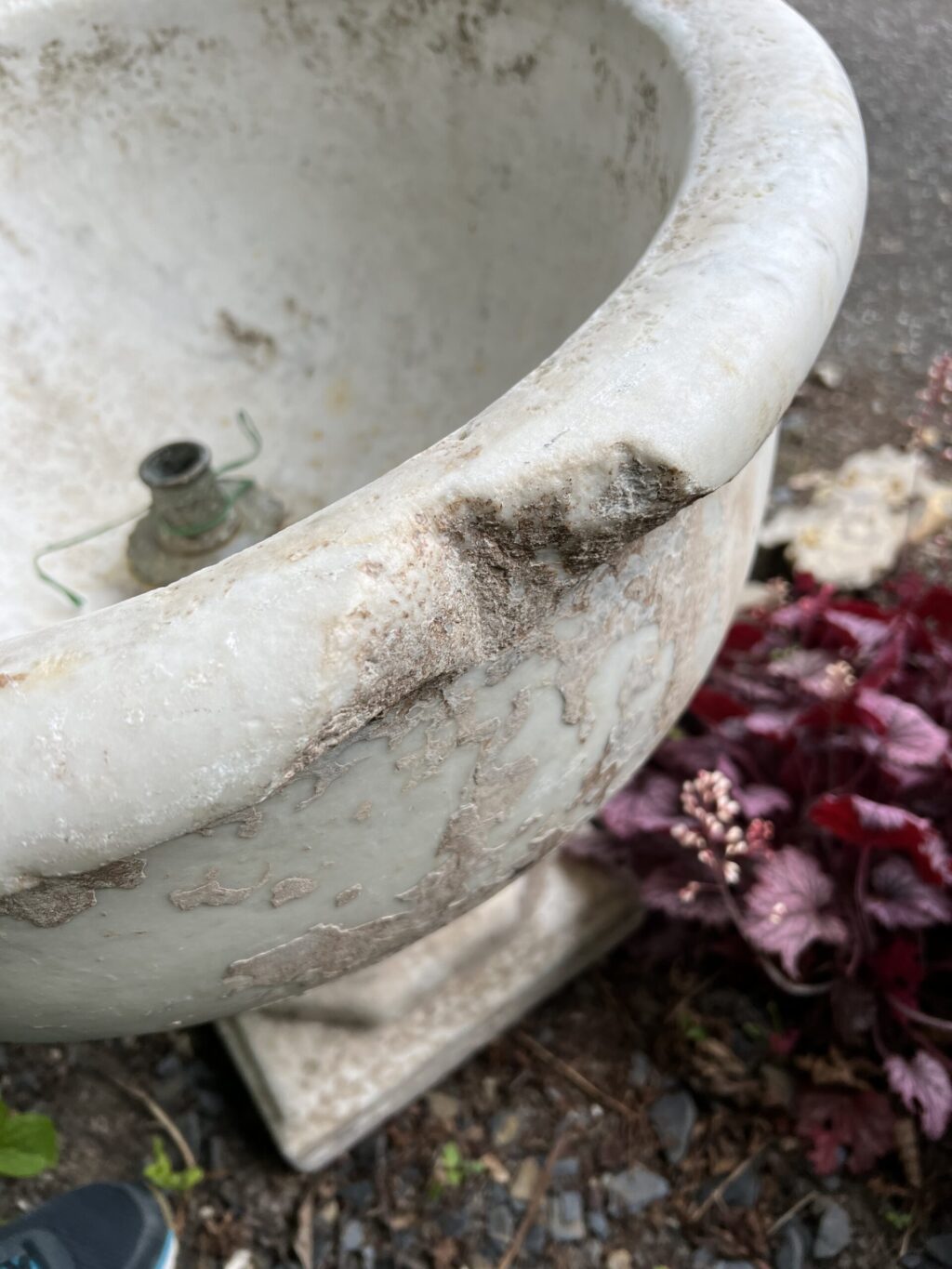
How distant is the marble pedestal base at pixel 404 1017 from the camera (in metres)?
1.32

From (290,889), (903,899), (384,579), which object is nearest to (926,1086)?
(903,899)

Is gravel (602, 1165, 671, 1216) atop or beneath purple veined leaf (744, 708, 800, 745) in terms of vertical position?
beneath

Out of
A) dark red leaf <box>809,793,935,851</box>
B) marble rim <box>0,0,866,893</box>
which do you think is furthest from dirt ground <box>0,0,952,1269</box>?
marble rim <box>0,0,866,893</box>

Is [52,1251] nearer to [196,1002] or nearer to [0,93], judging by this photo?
[196,1002]

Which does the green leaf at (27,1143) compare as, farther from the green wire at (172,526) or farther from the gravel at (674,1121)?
the gravel at (674,1121)

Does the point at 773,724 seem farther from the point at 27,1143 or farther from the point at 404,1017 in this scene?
the point at 27,1143

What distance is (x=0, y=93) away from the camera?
3.96 ft

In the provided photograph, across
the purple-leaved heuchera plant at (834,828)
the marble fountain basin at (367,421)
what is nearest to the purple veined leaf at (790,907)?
the purple-leaved heuchera plant at (834,828)

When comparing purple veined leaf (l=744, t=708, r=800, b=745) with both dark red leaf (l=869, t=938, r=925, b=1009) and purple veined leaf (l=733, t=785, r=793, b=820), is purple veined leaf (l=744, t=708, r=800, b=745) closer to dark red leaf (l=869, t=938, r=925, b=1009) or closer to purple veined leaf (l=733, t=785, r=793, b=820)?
purple veined leaf (l=733, t=785, r=793, b=820)

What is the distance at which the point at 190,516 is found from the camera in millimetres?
1271

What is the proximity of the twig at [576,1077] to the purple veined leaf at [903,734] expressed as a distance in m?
0.56

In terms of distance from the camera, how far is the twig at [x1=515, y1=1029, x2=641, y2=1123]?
4.57 ft

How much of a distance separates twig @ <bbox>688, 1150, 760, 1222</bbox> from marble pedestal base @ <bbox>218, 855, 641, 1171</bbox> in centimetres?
31

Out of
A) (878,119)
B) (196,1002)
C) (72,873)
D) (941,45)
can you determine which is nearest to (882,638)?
(196,1002)
